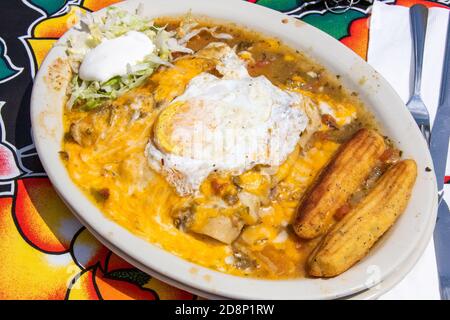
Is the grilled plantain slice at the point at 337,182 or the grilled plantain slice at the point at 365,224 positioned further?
the grilled plantain slice at the point at 337,182

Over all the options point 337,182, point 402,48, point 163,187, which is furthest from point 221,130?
point 402,48

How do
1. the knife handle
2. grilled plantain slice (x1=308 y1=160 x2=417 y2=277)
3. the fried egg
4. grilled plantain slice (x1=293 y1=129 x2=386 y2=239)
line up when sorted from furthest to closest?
1. the knife handle
2. the fried egg
3. grilled plantain slice (x1=293 y1=129 x2=386 y2=239)
4. grilled plantain slice (x1=308 y1=160 x2=417 y2=277)

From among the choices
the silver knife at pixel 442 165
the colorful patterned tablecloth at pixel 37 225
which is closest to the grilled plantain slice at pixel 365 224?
the silver knife at pixel 442 165

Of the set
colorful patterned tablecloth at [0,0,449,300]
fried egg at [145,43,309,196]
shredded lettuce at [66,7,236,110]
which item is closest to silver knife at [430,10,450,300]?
colorful patterned tablecloth at [0,0,449,300]

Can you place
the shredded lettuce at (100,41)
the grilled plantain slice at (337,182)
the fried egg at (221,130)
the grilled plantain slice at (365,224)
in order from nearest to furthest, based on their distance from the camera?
the grilled plantain slice at (365,224) < the grilled plantain slice at (337,182) < the fried egg at (221,130) < the shredded lettuce at (100,41)

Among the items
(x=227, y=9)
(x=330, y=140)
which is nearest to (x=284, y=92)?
(x=330, y=140)

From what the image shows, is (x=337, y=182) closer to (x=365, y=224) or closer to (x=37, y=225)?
(x=365, y=224)

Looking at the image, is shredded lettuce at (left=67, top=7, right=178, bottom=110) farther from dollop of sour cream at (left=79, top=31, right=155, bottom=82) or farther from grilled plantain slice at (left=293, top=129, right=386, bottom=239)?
grilled plantain slice at (left=293, top=129, right=386, bottom=239)

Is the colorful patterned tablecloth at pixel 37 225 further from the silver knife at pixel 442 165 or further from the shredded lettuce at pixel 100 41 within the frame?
the silver knife at pixel 442 165
